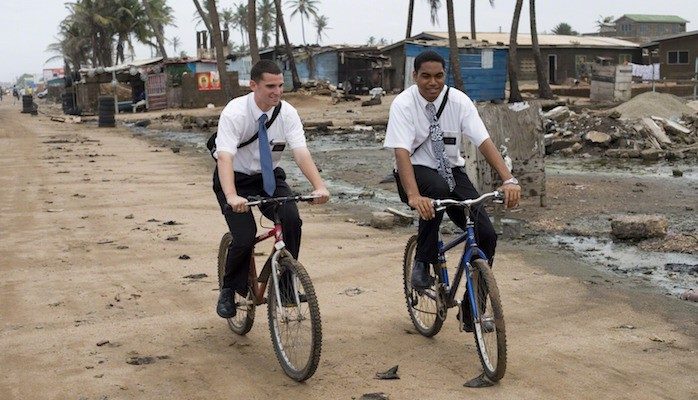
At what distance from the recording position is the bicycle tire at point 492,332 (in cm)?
472

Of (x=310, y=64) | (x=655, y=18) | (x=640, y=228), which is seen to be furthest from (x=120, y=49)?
(x=640, y=228)

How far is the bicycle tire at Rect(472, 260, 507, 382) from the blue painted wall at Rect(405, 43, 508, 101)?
3345cm

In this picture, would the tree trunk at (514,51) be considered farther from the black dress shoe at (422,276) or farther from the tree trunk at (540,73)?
the black dress shoe at (422,276)

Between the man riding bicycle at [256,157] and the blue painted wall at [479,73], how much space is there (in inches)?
1294

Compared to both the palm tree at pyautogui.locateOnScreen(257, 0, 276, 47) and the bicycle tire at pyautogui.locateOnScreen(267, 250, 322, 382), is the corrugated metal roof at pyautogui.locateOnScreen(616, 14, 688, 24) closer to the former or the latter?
the palm tree at pyautogui.locateOnScreen(257, 0, 276, 47)

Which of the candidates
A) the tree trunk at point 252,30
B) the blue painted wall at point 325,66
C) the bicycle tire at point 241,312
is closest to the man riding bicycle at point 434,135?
the bicycle tire at point 241,312

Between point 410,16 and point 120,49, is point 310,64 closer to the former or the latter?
point 410,16

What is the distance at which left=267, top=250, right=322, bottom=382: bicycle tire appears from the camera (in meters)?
4.83

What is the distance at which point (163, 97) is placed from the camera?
49406mm

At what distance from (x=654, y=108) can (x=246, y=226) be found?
21489mm

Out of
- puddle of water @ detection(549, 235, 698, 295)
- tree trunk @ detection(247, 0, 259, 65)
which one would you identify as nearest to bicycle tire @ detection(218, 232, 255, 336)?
puddle of water @ detection(549, 235, 698, 295)

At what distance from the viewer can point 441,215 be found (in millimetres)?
5445

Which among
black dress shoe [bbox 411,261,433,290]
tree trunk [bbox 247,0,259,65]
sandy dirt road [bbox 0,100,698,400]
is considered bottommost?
sandy dirt road [bbox 0,100,698,400]

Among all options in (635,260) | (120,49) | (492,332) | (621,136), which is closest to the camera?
(492,332)
